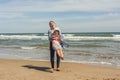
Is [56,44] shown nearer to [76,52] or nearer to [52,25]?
[52,25]

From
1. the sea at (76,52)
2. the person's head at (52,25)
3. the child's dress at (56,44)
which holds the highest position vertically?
the person's head at (52,25)

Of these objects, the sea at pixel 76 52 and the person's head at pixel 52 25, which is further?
the sea at pixel 76 52

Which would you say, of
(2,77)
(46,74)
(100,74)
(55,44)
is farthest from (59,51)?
(2,77)

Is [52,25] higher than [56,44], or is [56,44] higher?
[52,25]

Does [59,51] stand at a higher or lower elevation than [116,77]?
higher

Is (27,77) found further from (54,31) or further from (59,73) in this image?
(54,31)

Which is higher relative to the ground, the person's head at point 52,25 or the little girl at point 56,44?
the person's head at point 52,25

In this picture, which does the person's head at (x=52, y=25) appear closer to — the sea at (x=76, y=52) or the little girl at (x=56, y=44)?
the little girl at (x=56, y=44)

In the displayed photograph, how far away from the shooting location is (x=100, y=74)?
8.98 meters

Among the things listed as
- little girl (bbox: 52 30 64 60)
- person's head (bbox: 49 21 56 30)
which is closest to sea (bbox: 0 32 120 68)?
little girl (bbox: 52 30 64 60)

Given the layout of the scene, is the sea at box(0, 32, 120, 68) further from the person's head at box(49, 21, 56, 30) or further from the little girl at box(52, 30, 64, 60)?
the person's head at box(49, 21, 56, 30)

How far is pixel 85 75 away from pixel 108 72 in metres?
1.03

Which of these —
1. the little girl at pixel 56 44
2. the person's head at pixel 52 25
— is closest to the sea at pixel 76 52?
the little girl at pixel 56 44

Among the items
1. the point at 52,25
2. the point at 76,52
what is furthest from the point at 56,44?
the point at 76,52
